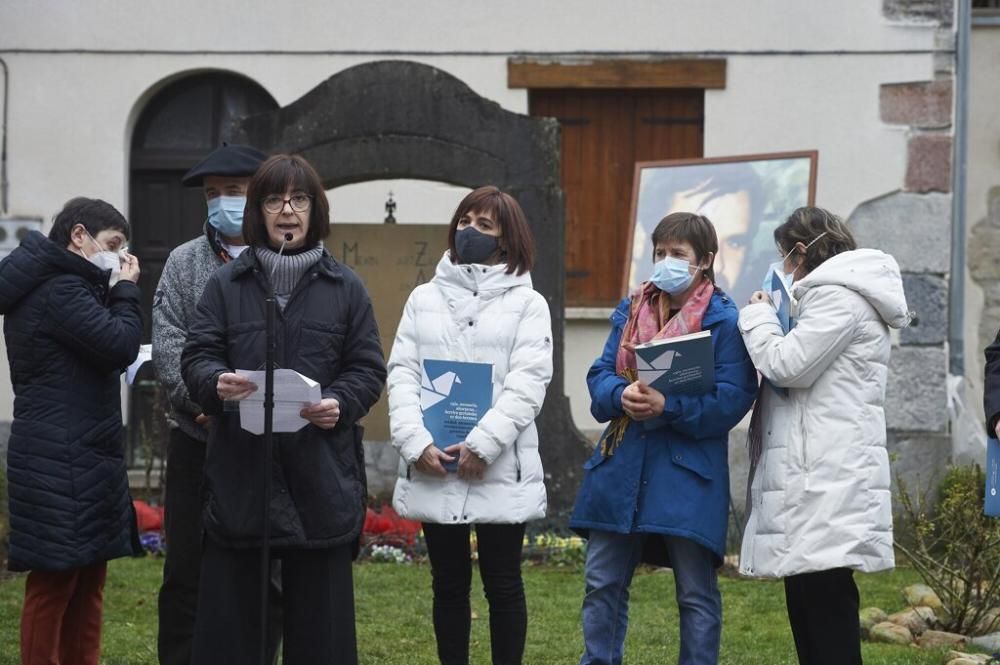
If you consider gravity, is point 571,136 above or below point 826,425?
above

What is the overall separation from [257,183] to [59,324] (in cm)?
96

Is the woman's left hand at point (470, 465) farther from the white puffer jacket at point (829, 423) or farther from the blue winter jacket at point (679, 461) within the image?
the white puffer jacket at point (829, 423)

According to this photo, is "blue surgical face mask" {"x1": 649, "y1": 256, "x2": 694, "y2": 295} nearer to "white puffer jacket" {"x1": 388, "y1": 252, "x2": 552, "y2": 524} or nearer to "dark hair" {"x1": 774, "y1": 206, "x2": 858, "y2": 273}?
"dark hair" {"x1": 774, "y1": 206, "x2": 858, "y2": 273}

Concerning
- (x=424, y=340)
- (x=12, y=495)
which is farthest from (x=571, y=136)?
(x=12, y=495)

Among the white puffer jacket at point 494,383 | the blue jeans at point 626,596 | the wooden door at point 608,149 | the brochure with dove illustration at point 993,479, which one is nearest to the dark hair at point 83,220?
the white puffer jacket at point 494,383

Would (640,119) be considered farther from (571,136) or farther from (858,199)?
(858,199)

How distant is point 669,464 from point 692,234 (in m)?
0.74

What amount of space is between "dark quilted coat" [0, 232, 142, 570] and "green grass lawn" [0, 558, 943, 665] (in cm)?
125

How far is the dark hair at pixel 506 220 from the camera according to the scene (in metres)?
5.49

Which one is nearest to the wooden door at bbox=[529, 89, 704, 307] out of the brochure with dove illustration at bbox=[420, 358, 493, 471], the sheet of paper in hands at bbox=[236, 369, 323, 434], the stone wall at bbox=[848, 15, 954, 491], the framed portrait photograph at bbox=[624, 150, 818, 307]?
the stone wall at bbox=[848, 15, 954, 491]

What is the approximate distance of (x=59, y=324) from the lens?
512 cm

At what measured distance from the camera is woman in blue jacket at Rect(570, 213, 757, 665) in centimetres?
498

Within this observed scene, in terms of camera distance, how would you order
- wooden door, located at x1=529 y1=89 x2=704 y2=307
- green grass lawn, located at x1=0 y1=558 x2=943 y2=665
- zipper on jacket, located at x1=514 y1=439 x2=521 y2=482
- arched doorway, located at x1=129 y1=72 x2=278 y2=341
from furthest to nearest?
arched doorway, located at x1=129 y1=72 x2=278 y2=341, wooden door, located at x1=529 y1=89 x2=704 y2=307, green grass lawn, located at x1=0 y1=558 x2=943 y2=665, zipper on jacket, located at x1=514 y1=439 x2=521 y2=482

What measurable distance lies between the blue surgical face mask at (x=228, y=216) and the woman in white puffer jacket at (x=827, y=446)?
5.61 ft
